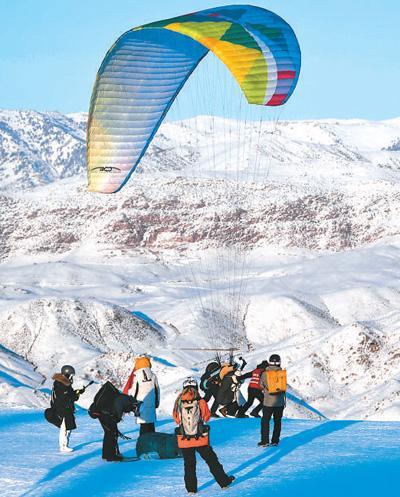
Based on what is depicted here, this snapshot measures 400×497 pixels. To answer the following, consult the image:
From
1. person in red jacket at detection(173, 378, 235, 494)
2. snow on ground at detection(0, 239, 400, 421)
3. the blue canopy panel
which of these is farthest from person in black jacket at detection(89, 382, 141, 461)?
snow on ground at detection(0, 239, 400, 421)

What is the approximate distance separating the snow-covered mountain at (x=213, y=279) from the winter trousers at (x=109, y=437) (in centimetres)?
884

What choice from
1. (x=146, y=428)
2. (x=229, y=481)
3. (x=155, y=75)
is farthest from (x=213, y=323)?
(x=229, y=481)

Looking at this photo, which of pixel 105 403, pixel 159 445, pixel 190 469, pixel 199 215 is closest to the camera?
pixel 190 469

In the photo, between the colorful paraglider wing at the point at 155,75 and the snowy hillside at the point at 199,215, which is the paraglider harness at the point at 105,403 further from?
the snowy hillside at the point at 199,215

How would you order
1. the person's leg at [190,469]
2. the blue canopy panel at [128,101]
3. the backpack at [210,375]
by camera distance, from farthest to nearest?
the blue canopy panel at [128,101] → the backpack at [210,375] → the person's leg at [190,469]

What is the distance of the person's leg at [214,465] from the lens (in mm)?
11492

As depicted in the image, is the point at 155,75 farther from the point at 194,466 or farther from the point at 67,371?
the point at 194,466

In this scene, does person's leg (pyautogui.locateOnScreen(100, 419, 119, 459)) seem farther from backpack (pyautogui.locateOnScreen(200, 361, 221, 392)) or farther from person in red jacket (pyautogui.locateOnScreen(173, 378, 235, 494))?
backpack (pyautogui.locateOnScreen(200, 361, 221, 392))

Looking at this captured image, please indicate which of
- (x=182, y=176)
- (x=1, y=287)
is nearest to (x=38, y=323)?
(x=1, y=287)

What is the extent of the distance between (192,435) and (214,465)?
47cm

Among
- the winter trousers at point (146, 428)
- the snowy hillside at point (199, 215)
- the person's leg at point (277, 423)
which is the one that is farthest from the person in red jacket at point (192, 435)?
the snowy hillside at point (199, 215)

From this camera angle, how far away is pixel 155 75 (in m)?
19.7

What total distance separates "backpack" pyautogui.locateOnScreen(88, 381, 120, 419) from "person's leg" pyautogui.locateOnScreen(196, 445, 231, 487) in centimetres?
220

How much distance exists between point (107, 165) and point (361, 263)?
9338 centimetres
